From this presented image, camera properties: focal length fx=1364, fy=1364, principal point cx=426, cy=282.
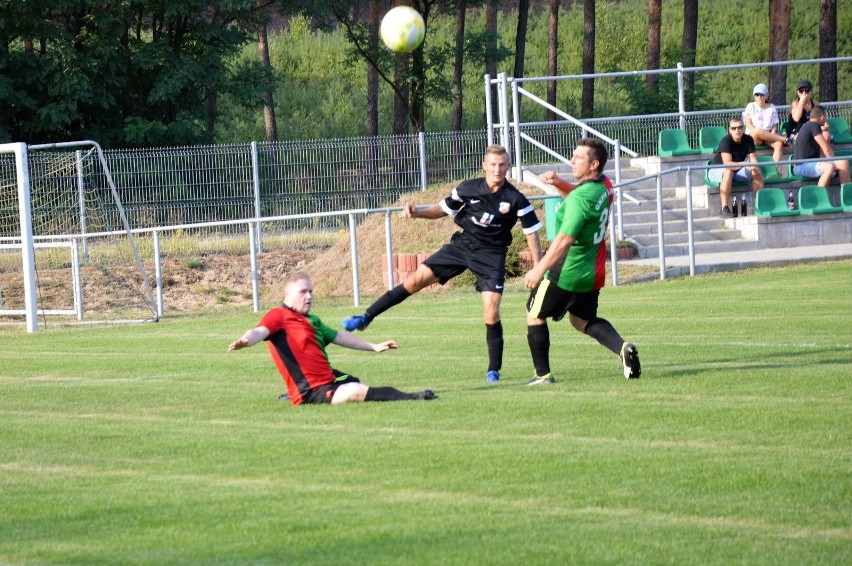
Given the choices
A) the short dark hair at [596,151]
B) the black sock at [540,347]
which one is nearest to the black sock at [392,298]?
the black sock at [540,347]

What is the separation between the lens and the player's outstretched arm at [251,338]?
875 centimetres

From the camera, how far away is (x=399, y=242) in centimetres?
2505

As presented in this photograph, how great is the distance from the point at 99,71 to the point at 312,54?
3328 cm

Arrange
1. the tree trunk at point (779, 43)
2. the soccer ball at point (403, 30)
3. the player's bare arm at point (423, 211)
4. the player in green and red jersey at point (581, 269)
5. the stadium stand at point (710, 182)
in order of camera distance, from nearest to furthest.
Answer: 1. the player in green and red jersey at point (581, 269)
2. the player's bare arm at point (423, 211)
3. the soccer ball at point (403, 30)
4. the stadium stand at point (710, 182)
5. the tree trunk at point (779, 43)

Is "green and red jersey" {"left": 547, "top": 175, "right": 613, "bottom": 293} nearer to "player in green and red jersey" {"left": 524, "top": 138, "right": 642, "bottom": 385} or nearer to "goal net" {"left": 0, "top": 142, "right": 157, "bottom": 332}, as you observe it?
"player in green and red jersey" {"left": 524, "top": 138, "right": 642, "bottom": 385}

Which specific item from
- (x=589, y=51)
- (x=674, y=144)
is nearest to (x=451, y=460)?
(x=674, y=144)

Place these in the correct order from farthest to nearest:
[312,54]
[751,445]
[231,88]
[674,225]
A: [312,54], [231,88], [674,225], [751,445]

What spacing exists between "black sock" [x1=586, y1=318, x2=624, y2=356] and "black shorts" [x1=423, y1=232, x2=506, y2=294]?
2.65 ft

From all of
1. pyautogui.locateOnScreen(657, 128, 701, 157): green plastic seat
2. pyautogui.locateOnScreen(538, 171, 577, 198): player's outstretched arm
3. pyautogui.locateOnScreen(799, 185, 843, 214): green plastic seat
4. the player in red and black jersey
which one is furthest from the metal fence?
the player in red and black jersey

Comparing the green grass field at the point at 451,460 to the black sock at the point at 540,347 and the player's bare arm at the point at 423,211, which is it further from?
the player's bare arm at the point at 423,211

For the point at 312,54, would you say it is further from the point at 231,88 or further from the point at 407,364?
the point at 407,364

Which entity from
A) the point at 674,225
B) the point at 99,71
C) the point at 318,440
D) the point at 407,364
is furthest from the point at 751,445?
the point at 99,71

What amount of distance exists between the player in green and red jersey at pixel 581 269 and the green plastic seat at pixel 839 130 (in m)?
17.9

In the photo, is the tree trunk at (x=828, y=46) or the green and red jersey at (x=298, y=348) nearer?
the green and red jersey at (x=298, y=348)
